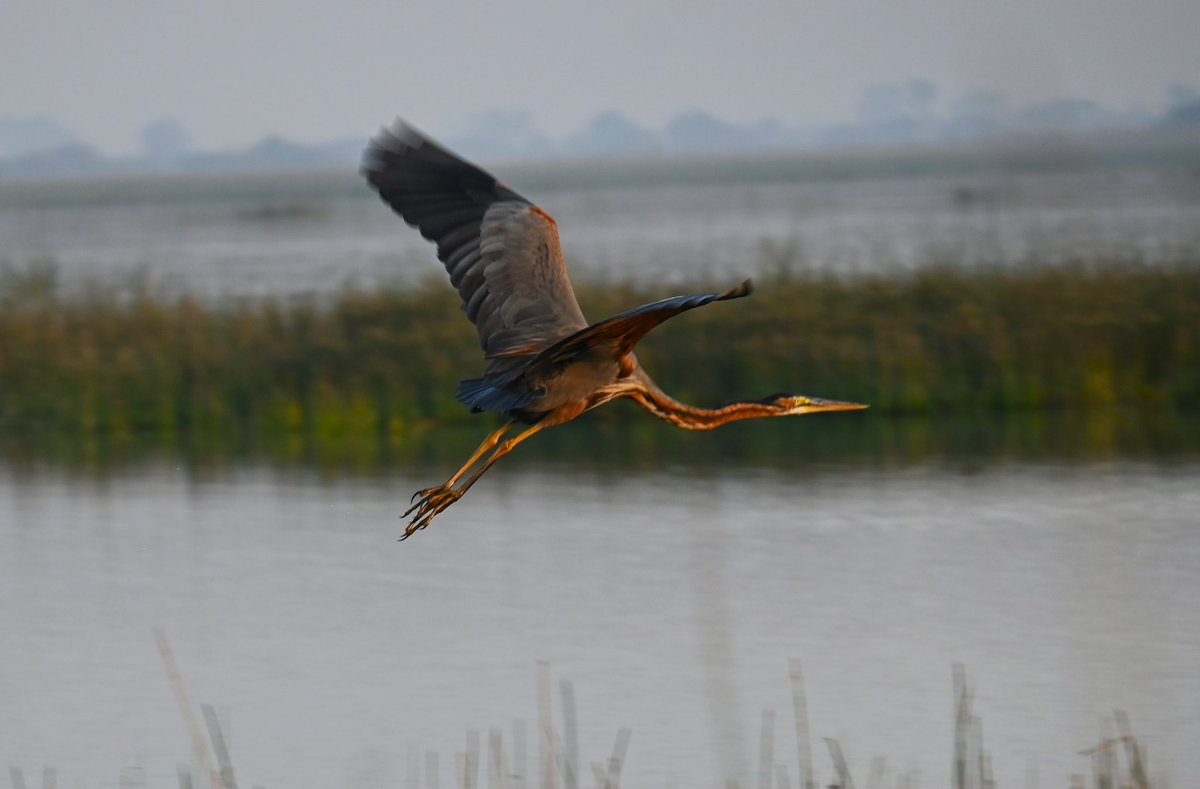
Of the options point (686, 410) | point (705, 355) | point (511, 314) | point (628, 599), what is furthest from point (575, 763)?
point (705, 355)

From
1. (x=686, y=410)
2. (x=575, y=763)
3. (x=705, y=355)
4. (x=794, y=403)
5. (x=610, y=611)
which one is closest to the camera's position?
(x=686, y=410)

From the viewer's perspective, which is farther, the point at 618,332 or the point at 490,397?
the point at 490,397

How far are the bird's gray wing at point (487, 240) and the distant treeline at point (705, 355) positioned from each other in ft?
26.9

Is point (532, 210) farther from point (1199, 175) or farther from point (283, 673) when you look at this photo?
point (1199, 175)

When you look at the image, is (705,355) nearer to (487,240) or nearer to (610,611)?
(610,611)

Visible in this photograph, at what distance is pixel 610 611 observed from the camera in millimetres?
10625

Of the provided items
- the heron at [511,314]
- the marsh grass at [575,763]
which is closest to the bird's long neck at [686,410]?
the heron at [511,314]

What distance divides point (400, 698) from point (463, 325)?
286 inches

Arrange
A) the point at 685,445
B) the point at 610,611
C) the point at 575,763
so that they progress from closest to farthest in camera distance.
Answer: the point at 575,763, the point at 610,611, the point at 685,445

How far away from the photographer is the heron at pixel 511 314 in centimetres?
676

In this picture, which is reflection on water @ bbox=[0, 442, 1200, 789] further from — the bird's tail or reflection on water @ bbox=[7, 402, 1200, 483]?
the bird's tail

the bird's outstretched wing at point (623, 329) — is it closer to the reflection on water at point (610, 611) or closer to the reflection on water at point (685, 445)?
the reflection on water at point (610, 611)

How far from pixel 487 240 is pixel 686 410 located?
3.08 feet

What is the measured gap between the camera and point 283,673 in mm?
9719
